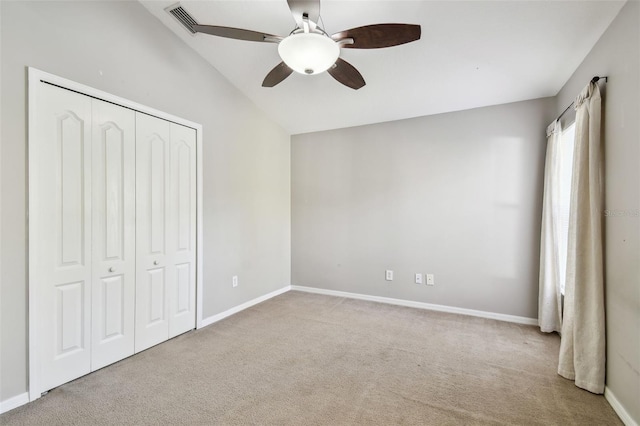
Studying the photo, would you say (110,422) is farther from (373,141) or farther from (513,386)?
(373,141)

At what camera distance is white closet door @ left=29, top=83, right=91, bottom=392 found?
78.7 inches

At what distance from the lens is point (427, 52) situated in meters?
2.66

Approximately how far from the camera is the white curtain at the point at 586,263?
1.96 m

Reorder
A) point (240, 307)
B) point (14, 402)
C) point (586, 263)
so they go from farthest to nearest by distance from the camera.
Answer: point (240, 307) → point (586, 263) → point (14, 402)

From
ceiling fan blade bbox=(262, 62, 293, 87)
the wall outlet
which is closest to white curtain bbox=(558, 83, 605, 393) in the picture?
the wall outlet

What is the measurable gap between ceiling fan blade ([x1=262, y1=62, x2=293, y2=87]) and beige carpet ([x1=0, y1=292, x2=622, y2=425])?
97.4 inches

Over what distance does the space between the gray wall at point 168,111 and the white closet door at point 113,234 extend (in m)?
0.33

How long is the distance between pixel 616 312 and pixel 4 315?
398 cm

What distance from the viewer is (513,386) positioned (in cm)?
211

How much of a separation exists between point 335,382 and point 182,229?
2.13 m

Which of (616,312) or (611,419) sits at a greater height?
(616,312)

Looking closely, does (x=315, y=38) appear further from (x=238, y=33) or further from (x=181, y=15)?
(x=181, y=15)

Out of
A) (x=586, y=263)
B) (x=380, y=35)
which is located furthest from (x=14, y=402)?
(x=586, y=263)

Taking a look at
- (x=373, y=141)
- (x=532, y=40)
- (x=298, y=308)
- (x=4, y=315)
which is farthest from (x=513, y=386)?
(x=4, y=315)
